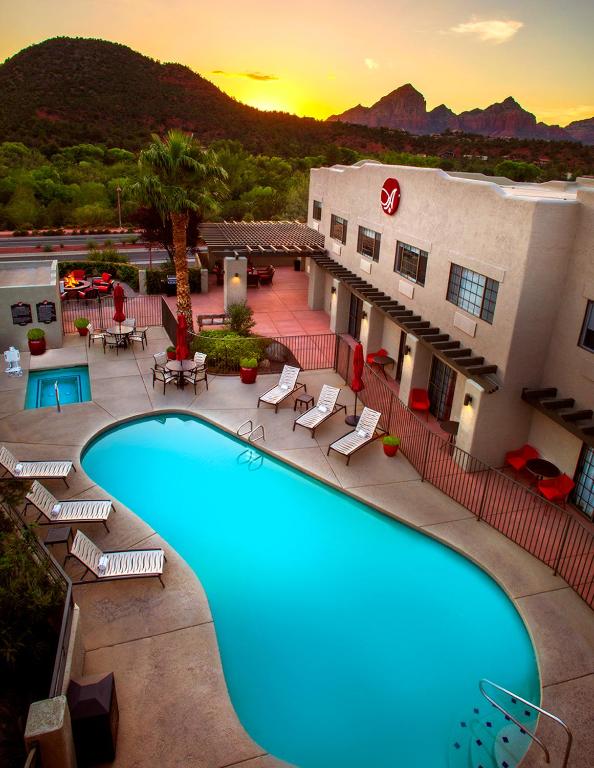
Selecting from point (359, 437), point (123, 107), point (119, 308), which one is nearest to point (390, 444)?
point (359, 437)

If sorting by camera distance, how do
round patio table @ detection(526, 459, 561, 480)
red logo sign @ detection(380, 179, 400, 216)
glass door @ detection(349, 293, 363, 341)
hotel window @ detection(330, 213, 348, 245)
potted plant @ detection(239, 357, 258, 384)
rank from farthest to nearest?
hotel window @ detection(330, 213, 348, 245), glass door @ detection(349, 293, 363, 341), potted plant @ detection(239, 357, 258, 384), red logo sign @ detection(380, 179, 400, 216), round patio table @ detection(526, 459, 561, 480)

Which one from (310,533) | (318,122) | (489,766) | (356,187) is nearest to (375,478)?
(310,533)

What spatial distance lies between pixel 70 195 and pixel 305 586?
5643 cm

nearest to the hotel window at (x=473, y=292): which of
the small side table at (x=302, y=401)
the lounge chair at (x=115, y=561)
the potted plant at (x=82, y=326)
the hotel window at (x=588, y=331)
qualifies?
the hotel window at (x=588, y=331)

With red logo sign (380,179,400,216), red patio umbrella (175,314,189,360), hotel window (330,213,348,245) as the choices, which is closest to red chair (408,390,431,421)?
red logo sign (380,179,400,216)

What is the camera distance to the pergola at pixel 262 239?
85.9 feet

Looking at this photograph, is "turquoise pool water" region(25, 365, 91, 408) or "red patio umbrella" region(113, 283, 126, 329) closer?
"turquoise pool water" region(25, 365, 91, 408)

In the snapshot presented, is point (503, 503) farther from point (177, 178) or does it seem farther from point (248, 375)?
point (177, 178)

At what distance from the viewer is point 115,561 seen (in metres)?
10.4

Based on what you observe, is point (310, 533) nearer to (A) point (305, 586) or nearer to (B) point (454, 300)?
(A) point (305, 586)

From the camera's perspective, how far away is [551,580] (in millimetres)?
11078

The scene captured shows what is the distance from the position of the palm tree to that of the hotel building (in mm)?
6859

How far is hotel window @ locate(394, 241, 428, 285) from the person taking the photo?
1784 centimetres

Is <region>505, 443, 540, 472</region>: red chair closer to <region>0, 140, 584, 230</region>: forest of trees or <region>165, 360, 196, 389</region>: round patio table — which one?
<region>165, 360, 196, 389</region>: round patio table
